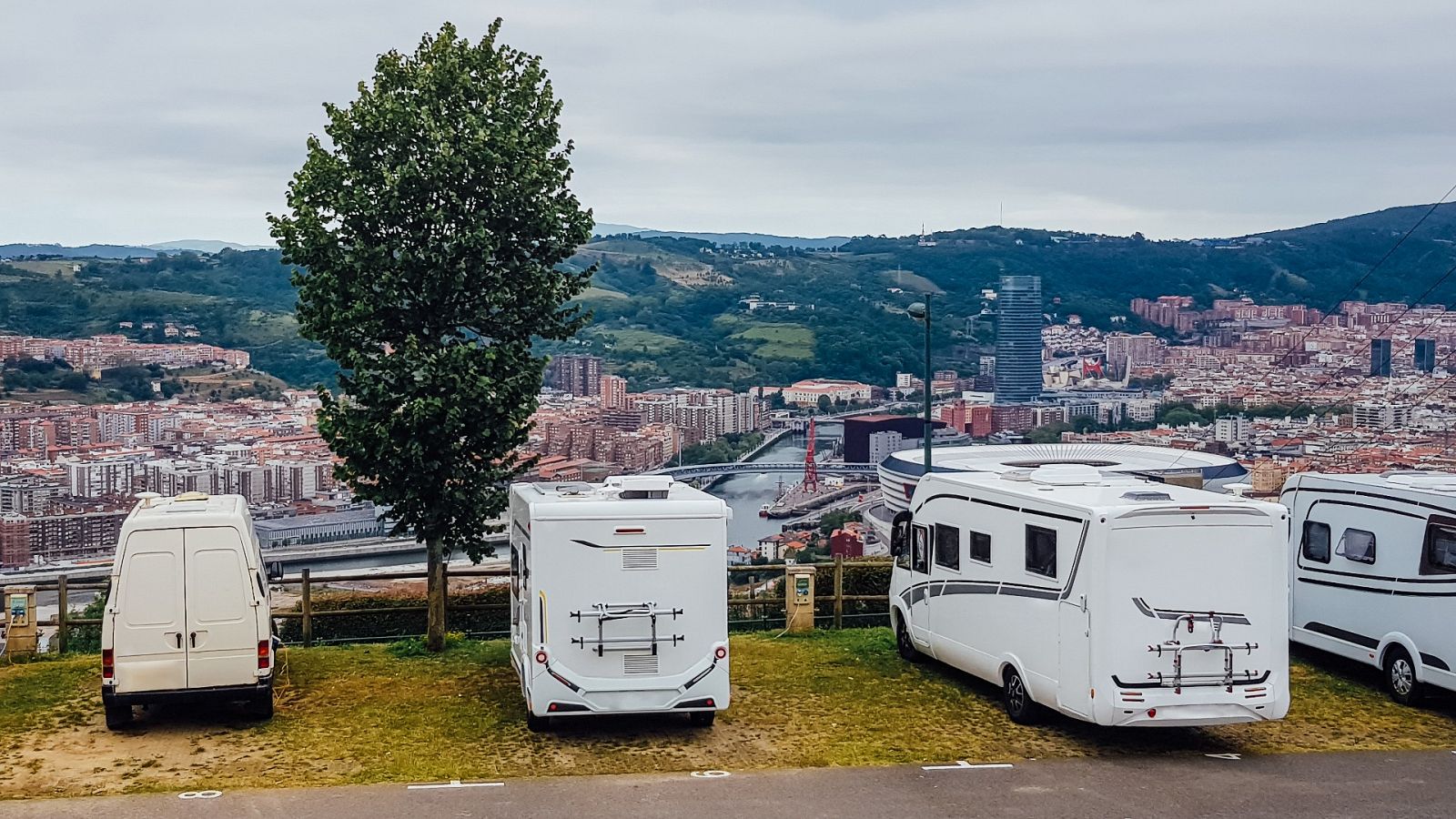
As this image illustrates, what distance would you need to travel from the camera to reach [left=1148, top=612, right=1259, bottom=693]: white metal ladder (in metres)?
10.3

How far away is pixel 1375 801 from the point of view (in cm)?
944

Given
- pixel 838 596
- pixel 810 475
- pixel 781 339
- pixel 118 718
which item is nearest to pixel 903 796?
pixel 118 718

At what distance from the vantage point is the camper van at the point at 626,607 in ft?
35.0

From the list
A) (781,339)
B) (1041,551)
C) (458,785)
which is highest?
(781,339)

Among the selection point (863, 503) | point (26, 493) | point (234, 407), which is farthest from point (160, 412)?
point (863, 503)

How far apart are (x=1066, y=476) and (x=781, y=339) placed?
322 feet

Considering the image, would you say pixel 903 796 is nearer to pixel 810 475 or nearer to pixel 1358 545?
pixel 1358 545

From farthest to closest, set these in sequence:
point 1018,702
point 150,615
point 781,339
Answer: point 781,339
point 1018,702
point 150,615

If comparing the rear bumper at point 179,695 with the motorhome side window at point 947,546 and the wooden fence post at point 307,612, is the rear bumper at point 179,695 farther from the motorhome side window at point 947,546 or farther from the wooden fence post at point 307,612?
the motorhome side window at point 947,546

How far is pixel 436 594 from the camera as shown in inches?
598

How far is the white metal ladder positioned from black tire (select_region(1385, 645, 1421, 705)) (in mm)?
3324

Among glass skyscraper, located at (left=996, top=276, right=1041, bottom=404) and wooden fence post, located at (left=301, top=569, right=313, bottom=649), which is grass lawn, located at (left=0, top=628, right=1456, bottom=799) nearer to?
wooden fence post, located at (left=301, top=569, right=313, bottom=649)

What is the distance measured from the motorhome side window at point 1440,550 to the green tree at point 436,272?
30.9 ft

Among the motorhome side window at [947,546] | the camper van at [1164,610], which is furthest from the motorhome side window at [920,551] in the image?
the camper van at [1164,610]
